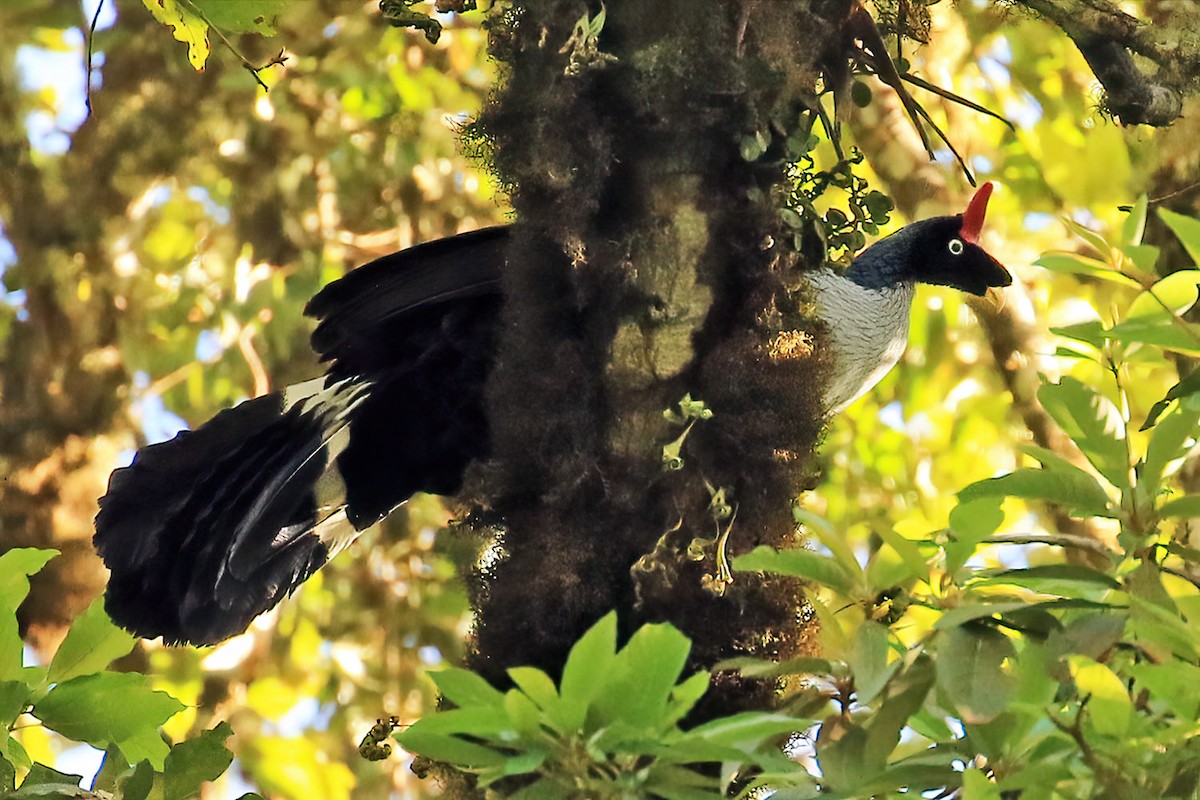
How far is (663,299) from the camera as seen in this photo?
63.6 inches

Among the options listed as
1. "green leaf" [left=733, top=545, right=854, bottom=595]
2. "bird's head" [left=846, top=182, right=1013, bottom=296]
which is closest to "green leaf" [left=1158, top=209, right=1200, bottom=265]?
"green leaf" [left=733, top=545, right=854, bottom=595]

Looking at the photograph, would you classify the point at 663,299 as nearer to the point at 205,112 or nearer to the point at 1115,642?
the point at 1115,642

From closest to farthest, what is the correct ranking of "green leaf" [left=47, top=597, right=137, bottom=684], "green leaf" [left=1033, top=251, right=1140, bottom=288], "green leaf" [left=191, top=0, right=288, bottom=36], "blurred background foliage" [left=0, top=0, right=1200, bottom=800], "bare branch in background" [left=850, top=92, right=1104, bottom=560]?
"green leaf" [left=1033, top=251, right=1140, bottom=288] < "green leaf" [left=47, top=597, right=137, bottom=684] < "green leaf" [left=191, top=0, right=288, bottom=36] < "bare branch in background" [left=850, top=92, right=1104, bottom=560] < "blurred background foliage" [left=0, top=0, right=1200, bottom=800]

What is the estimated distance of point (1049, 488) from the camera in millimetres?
1406

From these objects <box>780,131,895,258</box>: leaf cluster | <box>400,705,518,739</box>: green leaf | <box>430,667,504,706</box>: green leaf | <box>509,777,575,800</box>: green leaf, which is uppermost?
<box>780,131,895,258</box>: leaf cluster

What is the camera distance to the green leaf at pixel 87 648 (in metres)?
1.69

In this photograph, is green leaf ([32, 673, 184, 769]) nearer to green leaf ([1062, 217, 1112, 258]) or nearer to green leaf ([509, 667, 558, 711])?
green leaf ([509, 667, 558, 711])

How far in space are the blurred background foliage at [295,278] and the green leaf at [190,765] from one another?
7.84 ft

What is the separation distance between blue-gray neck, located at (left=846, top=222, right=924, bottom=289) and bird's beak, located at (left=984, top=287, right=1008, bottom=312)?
261 millimetres

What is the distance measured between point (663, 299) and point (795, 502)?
0.30m

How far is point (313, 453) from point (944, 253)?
1.51 meters

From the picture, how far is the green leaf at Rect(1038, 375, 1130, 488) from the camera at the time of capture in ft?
4.65

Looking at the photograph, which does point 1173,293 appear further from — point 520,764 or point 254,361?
point 254,361

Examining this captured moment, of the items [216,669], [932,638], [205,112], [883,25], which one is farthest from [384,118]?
[932,638]
